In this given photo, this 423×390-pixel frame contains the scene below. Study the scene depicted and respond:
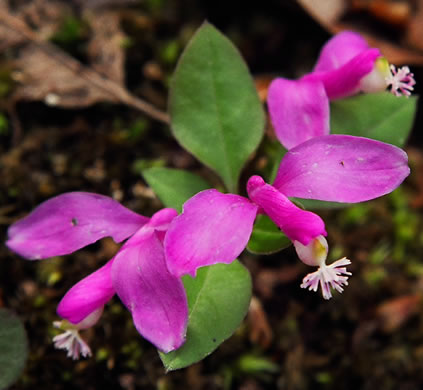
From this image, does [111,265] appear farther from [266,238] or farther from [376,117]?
[376,117]

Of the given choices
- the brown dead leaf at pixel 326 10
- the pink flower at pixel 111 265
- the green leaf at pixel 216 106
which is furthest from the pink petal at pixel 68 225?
the brown dead leaf at pixel 326 10

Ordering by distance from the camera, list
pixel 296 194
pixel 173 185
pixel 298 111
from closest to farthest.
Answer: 1. pixel 296 194
2. pixel 298 111
3. pixel 173 185

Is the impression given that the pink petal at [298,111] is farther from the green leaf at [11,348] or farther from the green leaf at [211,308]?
the green leaf at [11,348]

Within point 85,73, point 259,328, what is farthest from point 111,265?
point 85,73

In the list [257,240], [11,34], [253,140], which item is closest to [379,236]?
[253,140]

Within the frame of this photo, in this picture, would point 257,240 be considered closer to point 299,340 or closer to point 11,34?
point 299,340

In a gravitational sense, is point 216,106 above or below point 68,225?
above
